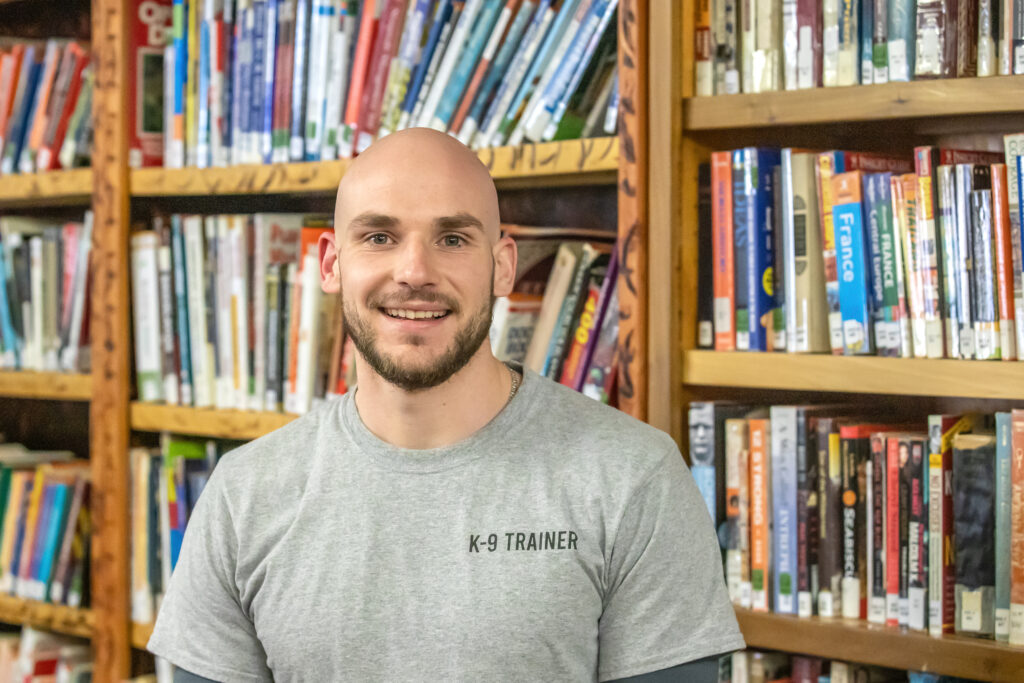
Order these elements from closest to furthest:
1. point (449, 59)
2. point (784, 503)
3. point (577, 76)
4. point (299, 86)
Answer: point (784, 503)
point (577, 76)
point (449, 59)
point (299, 86)

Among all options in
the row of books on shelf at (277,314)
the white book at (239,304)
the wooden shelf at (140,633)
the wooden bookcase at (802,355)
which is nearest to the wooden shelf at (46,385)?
the row of books on shelf at (277,314)

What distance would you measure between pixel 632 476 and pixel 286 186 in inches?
37.7

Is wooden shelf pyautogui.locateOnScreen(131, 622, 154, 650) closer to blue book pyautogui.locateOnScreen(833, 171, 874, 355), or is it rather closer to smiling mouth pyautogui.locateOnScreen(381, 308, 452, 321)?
smiling mouth pyautogui.locateOnScreen(381, 308, 452, 321)

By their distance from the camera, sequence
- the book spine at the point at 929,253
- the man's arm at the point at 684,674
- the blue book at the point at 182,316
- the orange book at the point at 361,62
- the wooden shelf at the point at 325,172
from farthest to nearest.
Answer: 1. the blue book at the point at 182,316
2. the orange book at the point at 361,62
3. the wooden shelf at the point at 325,172
4. the book spine at the point at 929,253
5. the man's arm at the point at 684,674

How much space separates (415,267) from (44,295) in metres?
1.35

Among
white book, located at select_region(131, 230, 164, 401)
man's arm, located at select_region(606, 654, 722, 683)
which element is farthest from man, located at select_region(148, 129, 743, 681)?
white book, located at select_region(131, 230, 164, 401)

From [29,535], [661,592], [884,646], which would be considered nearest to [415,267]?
[661,592]

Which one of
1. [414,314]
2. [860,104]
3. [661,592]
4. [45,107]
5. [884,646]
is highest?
[45,107]

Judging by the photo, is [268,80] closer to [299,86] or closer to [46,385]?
[299,86]

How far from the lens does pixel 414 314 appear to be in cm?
125

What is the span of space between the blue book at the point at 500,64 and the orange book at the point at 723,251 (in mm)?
389

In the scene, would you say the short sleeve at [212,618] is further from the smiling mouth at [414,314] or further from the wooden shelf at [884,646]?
the wooden shelf at [884,646]

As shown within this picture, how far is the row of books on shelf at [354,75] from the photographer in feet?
5.53

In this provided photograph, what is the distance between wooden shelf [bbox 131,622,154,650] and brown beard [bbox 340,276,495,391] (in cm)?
109
